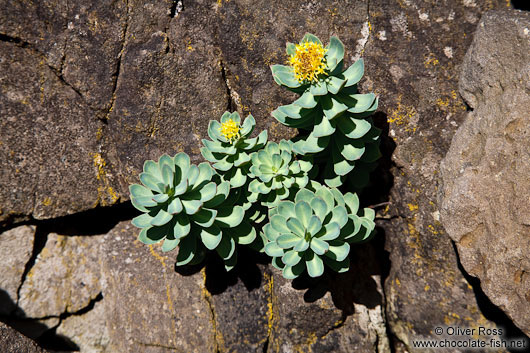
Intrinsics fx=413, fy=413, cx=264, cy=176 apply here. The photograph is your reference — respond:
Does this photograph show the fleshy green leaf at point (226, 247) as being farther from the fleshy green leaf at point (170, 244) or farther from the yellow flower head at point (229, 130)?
the yellow flower head at point (229, 130)

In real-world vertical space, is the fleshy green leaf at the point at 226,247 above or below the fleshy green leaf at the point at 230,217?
below

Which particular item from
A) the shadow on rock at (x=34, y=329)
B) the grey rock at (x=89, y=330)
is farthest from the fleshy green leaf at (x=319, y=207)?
the shadow on rock at (x=34, y=329)

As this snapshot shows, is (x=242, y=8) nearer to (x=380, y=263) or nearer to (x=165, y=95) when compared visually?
(x=165, y=95)

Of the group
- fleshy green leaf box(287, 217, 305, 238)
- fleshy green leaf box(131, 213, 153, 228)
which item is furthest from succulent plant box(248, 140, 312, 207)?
fleshy green leaf box(131, 213, 153, 228)

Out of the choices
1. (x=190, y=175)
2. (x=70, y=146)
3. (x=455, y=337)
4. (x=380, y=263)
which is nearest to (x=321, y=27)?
(x=190, y=175)

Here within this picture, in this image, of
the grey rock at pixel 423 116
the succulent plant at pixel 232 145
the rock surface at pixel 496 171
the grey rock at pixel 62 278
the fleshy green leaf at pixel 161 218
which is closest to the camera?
the rock surface at pixel 496 171

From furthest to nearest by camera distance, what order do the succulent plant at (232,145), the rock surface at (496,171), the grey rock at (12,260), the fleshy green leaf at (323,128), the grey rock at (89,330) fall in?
1. the grey rock at (89,330)
2. the grey rock at (12,260)
3. the succulent plant at (232,145)
4. the fleshy green leaf at (323,128)
5. the rock surface at (496,171)
